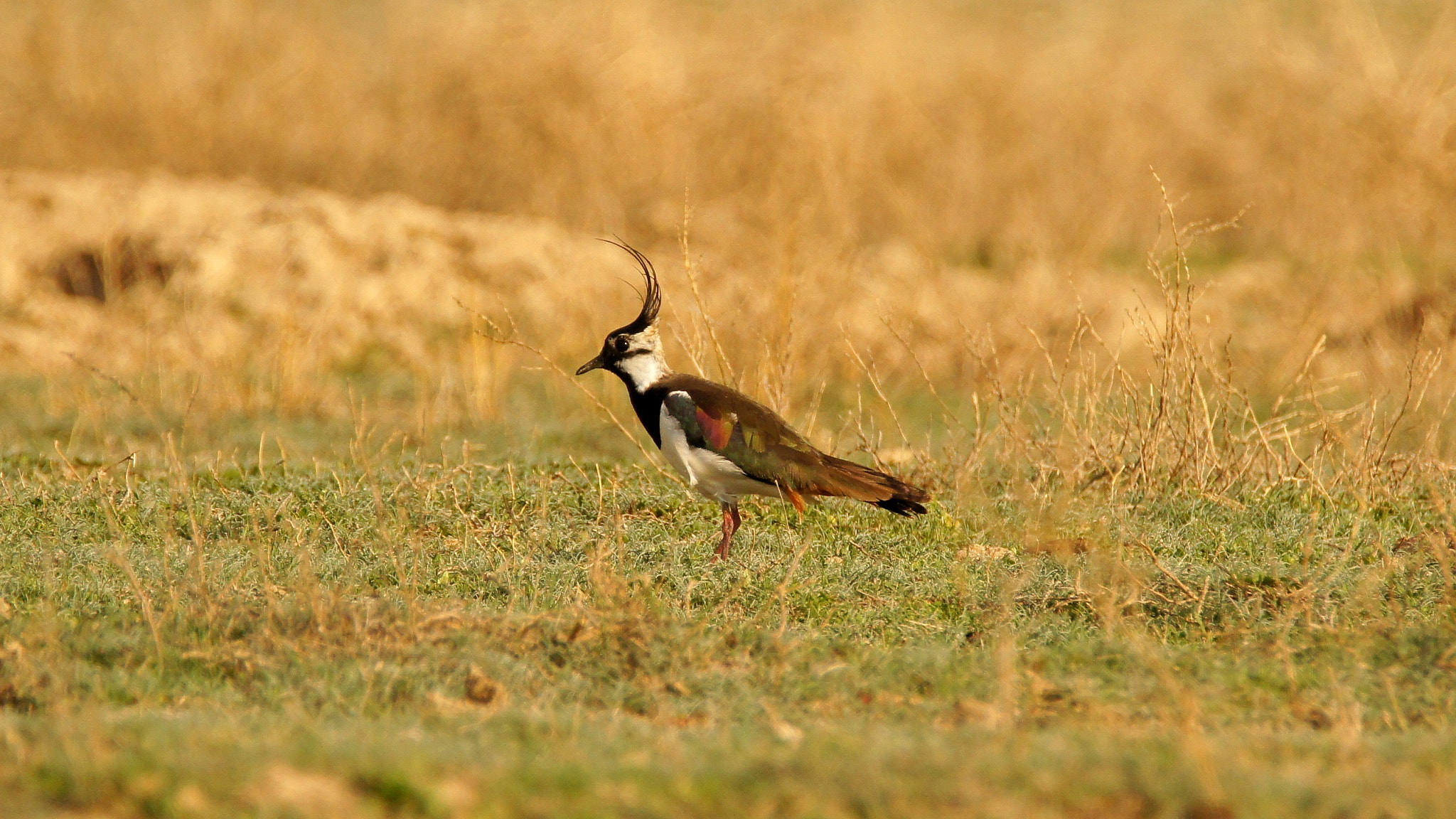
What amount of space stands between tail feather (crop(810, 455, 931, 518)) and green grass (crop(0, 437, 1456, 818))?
0.22 m

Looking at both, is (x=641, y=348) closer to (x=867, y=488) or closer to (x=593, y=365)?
(x=593, y=365)

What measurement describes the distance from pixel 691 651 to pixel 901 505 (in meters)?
1.62

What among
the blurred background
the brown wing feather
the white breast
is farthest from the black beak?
the blurred background

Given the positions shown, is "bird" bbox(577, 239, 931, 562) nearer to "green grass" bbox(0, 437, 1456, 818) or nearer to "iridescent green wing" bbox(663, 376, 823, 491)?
"iridescent green wing" bbox(663, 376, 823, 491)

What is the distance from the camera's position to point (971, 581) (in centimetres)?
552

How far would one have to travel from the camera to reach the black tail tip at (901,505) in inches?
230

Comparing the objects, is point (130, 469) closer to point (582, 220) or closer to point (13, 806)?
point (13, 806)

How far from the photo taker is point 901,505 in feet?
19.2

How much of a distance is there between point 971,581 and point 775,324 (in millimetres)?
3221

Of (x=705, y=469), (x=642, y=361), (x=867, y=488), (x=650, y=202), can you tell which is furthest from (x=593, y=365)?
(x=650, y=202)

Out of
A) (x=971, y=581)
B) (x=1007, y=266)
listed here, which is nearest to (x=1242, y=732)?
(x=971, y=581)

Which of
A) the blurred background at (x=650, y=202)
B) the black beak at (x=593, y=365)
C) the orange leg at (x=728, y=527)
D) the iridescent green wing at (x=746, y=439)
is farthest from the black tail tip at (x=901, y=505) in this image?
the blurred background at (x=650, y=202)

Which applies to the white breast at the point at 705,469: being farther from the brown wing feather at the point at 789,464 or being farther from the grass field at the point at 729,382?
the grass field at the point at 729,382

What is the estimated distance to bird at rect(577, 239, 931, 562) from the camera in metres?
5.77
